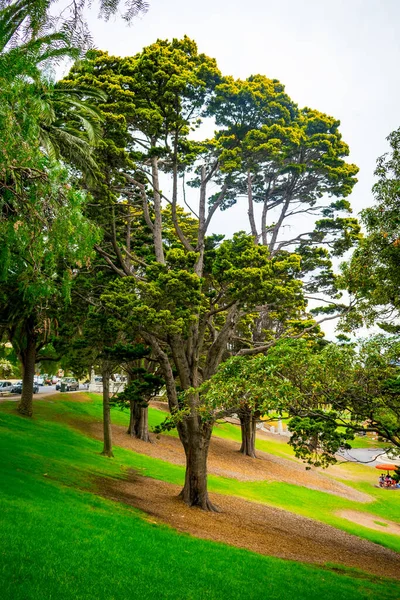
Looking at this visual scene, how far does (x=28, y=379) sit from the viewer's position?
28125 millimetres

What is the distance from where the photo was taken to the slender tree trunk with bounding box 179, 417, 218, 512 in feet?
55.2

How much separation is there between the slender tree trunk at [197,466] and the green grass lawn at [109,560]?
3556 millimetres

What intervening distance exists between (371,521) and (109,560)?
18.7m

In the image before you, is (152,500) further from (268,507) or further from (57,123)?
(57,123)

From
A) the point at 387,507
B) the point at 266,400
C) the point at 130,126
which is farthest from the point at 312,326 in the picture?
the point at 387,507

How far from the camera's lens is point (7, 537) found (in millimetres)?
7812

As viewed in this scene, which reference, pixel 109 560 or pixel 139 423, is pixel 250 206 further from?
pixel 139 423

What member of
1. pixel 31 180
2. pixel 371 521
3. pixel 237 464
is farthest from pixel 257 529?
pixel 237 464

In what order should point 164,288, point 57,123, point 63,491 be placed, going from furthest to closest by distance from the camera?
point 164,288
point 57,123
point 63,491

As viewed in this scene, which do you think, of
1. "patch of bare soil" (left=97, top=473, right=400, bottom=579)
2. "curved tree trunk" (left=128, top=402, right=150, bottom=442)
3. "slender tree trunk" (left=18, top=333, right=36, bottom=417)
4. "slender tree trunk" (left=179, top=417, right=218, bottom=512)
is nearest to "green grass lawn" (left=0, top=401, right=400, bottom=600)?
"patch of bare soil" (left=97, top=473, right=400, bottom=579)

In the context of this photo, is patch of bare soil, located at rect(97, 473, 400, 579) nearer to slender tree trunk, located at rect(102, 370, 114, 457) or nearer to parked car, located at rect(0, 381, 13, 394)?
slender tree trunk, located at rect(102, 370, 114, 457)

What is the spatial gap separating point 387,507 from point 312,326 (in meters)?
15.6

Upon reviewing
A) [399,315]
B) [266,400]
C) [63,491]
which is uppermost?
[399,315]

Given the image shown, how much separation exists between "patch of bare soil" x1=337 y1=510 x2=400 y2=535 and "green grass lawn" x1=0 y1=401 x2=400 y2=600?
10217 mm
